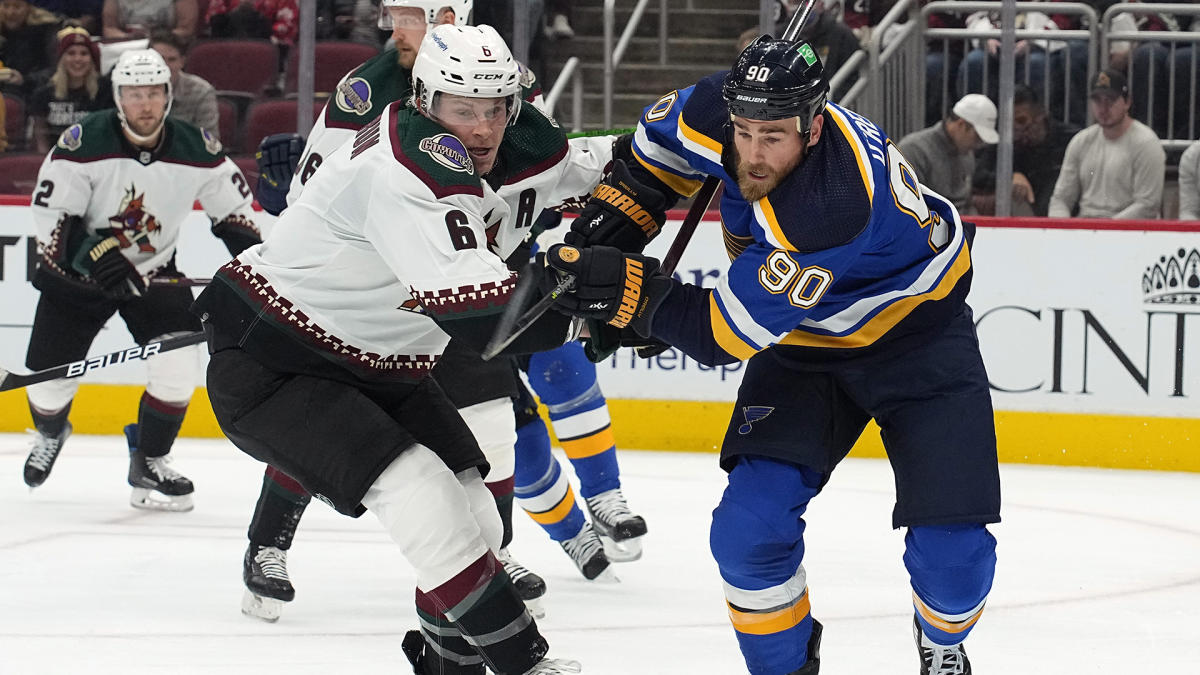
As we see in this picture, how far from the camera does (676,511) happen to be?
4.95 m

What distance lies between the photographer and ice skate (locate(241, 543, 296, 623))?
3480 millimetres

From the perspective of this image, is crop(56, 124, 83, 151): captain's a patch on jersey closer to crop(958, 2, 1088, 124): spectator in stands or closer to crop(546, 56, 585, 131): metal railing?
crop(546, 56, 585, 131): metal railing

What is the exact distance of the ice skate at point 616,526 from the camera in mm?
4082

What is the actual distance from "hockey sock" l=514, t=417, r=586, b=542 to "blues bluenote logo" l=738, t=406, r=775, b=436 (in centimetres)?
119

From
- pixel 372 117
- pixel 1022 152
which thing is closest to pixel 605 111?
pixel 1022 152

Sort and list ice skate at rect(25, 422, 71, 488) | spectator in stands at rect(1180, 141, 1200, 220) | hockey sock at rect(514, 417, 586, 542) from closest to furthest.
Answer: hockey sock at rect(514, 417, 586, 542) < ice skate at rect(25, 422, 71, 488) < spectator in stands at rect(1180, 141, 1200, 220)

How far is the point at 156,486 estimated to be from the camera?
16.1 ft

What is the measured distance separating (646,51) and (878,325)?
4.45 meters

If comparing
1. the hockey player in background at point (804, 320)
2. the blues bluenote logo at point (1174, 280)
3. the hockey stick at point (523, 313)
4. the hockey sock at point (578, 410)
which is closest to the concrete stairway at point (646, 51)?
the blues bluenote logo at point (1174, 280)

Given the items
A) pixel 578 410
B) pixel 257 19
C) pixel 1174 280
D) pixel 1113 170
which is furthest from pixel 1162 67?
pixel 257 19

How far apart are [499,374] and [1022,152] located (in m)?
3.11

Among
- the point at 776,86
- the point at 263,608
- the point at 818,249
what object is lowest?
the point at 263,608

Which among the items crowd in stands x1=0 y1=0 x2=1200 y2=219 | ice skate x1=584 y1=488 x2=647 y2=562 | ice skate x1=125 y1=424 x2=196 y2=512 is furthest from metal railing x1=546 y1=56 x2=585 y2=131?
ice skate x1=584 y1=488 x2=647 y2=562

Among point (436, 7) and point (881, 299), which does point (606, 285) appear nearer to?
point (881, 299)
